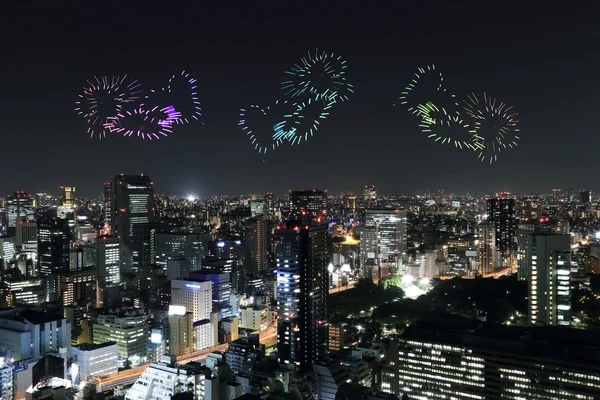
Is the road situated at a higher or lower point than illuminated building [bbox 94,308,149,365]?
lower

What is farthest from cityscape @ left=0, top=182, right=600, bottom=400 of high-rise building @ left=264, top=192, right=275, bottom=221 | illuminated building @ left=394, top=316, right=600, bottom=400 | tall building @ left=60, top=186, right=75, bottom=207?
tall building @ left=60, top=186, right=75, bottom=207

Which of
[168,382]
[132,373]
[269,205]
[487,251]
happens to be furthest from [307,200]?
[168,382]

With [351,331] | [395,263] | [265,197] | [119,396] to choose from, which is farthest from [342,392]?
[265,197]

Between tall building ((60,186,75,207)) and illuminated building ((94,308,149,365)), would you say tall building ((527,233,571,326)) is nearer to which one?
illuminated building ((94,308,149,365))

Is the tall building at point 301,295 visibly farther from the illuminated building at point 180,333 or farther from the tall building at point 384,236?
the tall building at point 384,236

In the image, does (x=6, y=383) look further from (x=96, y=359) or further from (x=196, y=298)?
(x=196, y=298)

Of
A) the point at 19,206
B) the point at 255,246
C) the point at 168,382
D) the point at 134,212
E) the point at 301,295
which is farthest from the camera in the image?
the point at 19,206
